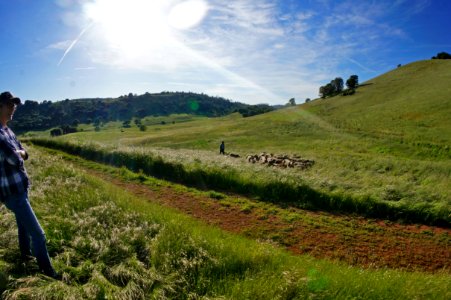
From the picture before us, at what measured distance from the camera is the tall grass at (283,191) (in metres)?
10.2

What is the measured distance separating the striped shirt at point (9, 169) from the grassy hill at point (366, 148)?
9028 millimetres

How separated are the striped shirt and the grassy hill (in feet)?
29.6

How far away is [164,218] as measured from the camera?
22.0ft

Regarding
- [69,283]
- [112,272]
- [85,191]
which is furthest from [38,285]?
[85,191]

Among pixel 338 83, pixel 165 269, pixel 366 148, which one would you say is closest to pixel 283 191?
pixel 165 269

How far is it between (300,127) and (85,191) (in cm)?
5005

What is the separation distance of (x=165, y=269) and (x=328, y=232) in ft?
18.2

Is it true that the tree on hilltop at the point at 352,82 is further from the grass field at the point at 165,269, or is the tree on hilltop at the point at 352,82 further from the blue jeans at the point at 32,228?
the blue jeans at the point at 32,228

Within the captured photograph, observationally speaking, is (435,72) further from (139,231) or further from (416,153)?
(139,231)

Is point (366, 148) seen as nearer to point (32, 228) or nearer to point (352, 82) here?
point (32, 228)

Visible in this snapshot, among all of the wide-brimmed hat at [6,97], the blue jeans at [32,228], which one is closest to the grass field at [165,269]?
the blue jeans at [32,228]

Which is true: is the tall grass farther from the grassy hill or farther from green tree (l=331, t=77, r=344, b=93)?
green tree (l=331, t=77, r=344, b=93)

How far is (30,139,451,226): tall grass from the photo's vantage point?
10211 mm

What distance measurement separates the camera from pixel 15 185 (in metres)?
4.38
